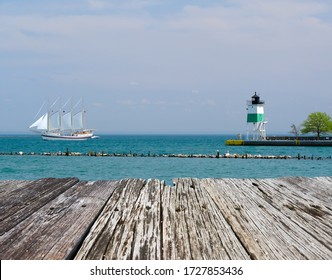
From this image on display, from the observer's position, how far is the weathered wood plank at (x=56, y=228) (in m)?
1.78

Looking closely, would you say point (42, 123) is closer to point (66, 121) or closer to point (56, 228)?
point (66, 121)

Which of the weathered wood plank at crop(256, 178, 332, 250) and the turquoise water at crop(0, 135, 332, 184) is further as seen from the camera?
the turquoise water at crop(0, 135, 332, 184)

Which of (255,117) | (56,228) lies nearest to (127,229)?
(56,228)

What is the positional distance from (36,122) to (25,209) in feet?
424

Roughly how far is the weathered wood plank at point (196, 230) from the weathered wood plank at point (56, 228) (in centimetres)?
41

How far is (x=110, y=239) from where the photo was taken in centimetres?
192

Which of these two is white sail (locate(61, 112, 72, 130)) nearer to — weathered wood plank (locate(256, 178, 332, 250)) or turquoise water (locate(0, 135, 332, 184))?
turquoise water (locate(0, 135, 332, 184))

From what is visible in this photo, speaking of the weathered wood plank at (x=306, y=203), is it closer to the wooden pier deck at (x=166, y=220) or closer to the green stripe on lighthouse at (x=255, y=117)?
the wooden pier deck at (x=166, y=220)

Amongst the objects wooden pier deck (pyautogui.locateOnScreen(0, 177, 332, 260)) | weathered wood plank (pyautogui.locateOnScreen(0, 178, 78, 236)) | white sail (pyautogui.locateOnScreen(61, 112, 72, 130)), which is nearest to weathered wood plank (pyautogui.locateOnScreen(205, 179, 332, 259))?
wooden pier deck (pyautogui.locateOnScreen(0, 177, 332, 260))

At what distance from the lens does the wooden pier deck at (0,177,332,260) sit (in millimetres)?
1794

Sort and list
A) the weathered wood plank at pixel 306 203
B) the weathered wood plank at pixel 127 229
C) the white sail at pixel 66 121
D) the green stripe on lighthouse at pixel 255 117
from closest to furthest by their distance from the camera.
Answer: the weathered wood plank at pixel 127 229
the weathered wood plank at pixel 306 203
the green stripe on lighthouse at pixel 255 117
the white sail at pixel 66 121

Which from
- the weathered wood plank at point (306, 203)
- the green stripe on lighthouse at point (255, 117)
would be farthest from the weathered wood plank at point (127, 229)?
the green stripe on lighthouse at point (255, 117)

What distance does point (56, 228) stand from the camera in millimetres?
2131

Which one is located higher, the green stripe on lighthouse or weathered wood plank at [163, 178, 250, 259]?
the green stripe on lighthouse
